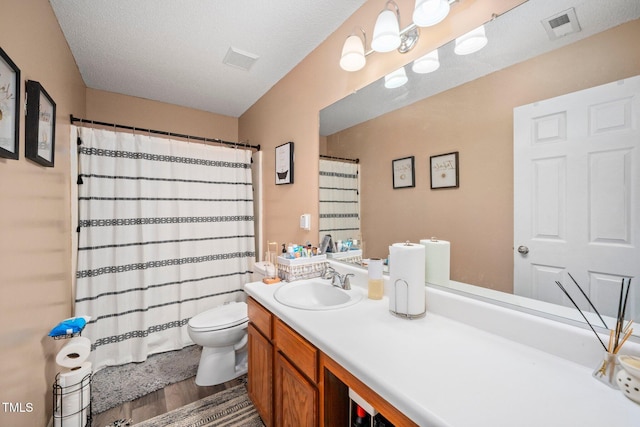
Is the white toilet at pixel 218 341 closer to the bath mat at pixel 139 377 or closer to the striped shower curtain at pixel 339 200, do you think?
the bath mat at pixel 139 377

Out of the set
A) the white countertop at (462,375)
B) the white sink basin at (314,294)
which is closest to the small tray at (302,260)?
the white sink basin at (314,294)

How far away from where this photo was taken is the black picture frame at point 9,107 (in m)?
0.96

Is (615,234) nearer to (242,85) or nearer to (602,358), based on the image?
(602,358)

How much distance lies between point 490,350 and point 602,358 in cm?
26

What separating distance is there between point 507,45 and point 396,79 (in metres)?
0.50

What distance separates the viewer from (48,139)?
56.7 inches

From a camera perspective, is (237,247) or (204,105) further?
Answer: (204,105)

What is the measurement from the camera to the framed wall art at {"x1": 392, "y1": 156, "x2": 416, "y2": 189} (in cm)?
133

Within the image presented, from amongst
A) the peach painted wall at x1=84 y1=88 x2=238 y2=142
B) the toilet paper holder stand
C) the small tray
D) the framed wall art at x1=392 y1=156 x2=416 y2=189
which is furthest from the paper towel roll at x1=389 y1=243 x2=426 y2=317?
the peach painted wall at x1=84 y1=88 x2=238 y2=142

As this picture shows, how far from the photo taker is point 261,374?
1433mm

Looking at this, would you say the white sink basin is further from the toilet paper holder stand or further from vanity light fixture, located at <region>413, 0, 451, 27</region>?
vanity light fixture, located at <region>413, 0, 451, 27</region>

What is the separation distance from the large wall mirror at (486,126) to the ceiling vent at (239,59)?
42.7 inches

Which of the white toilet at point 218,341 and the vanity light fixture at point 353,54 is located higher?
the vanity light fixture at point 353,54

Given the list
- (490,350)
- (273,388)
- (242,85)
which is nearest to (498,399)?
(490,350)
